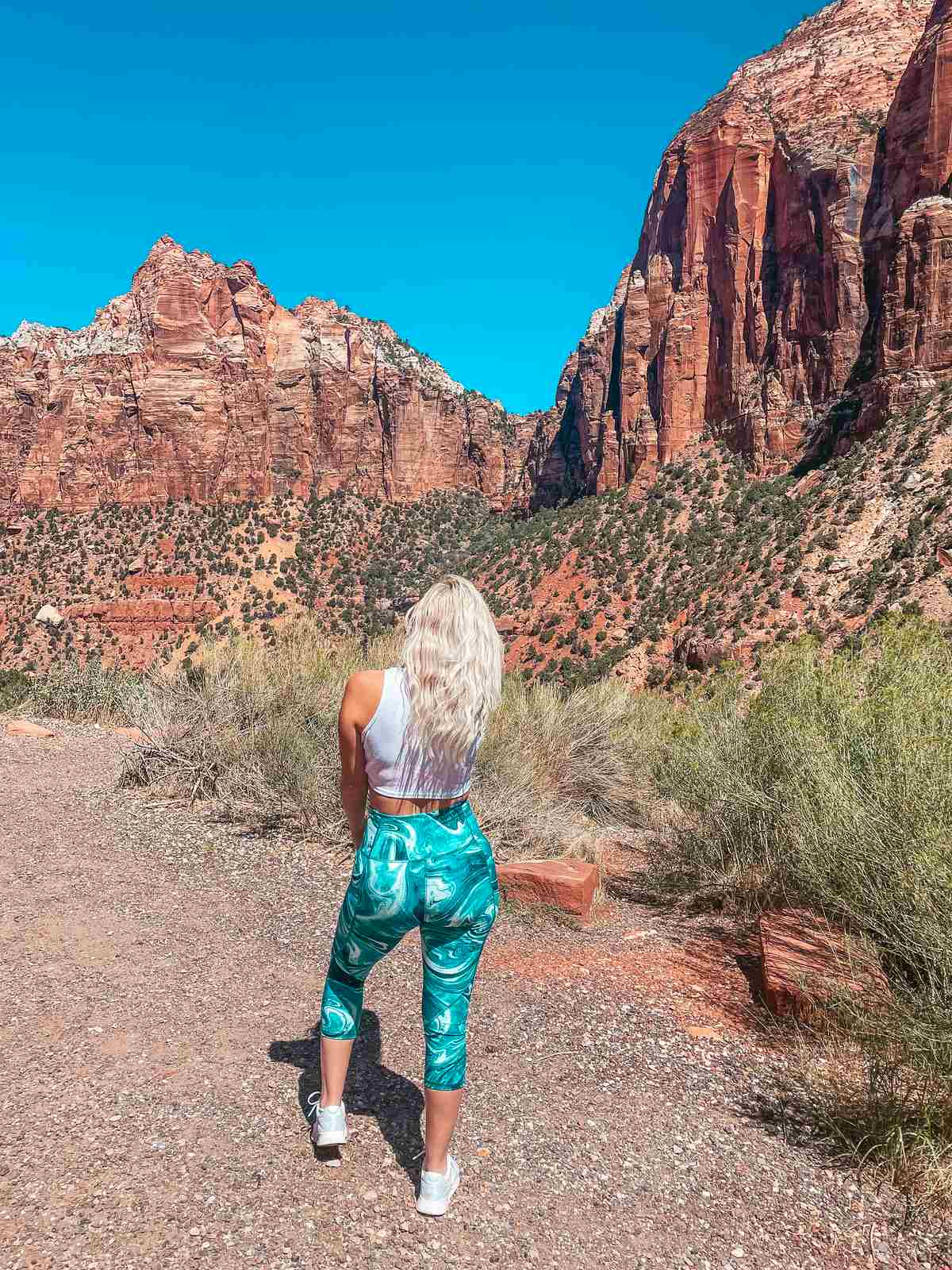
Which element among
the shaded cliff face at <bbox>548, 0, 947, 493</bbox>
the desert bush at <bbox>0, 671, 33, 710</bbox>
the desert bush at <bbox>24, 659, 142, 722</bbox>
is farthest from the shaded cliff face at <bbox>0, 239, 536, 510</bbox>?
the desert bush at <bbox>24, 659, 142, 722</bbox>

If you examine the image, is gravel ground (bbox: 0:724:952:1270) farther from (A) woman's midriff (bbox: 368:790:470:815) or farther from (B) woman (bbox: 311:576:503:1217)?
(A) woman's midriff (bbox: 368:790:470:815)

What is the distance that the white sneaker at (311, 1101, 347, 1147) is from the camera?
107 inches

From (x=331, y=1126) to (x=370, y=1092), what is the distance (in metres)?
0.66

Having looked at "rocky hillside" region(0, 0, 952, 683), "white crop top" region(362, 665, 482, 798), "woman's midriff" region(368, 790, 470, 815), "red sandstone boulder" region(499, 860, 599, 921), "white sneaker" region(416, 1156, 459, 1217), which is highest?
"rocky hillside" region(0, 0, 952, 683)

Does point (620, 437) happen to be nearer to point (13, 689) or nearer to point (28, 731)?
point (13, 689)

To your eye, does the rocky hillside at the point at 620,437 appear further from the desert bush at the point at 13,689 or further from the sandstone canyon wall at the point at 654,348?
the desert bush at the point at 13,689

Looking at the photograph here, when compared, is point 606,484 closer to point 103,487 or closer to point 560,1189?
point 103,487

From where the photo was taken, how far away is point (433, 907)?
250 centimetres

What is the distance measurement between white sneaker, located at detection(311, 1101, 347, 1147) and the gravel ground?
0.43 ft

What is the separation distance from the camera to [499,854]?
7492 millimetres

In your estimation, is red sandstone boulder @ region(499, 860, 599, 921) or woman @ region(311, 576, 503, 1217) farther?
red sandstone boulder @ region(499, 860, 599, 921)

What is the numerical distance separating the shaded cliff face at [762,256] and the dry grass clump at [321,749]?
109 ft

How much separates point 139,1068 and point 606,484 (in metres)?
50.9

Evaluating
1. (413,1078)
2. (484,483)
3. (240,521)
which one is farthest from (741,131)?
(413,1078)
